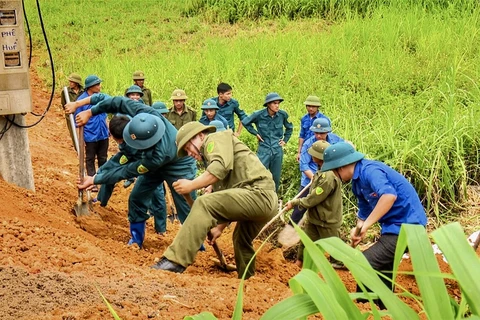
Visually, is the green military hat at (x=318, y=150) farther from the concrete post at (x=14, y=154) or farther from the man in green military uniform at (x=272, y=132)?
the concrete post at (x=14, y=154)

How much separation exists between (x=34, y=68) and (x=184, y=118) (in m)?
10.4

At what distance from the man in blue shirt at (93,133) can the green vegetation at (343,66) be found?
2302mm

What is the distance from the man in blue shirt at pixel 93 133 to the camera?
863cm

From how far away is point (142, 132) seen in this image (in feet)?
19.5

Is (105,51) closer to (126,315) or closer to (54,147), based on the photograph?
(54,147)

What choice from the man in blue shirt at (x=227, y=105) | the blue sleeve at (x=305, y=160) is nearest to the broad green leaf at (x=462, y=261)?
the blue sleeve at (x=305, y=160)

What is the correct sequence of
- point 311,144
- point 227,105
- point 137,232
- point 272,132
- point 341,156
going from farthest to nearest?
point 227,105 < point 272,132 < point 311,144 < point 137,232 < point 341,156

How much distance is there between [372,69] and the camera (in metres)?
12.2

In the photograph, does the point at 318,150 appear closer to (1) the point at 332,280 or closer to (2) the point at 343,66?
(1) the point at 332,280

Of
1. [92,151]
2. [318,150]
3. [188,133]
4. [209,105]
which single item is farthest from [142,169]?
[209,105]

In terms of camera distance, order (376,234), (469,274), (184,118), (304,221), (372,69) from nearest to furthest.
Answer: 1. (469,274)
2. (304,221)
3. (376,234)
4. (184,118)
5. (372,69)

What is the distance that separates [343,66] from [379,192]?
26.3 feet

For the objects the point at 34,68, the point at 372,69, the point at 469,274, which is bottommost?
the point at 34,68

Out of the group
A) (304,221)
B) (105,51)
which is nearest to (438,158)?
(304,221)
